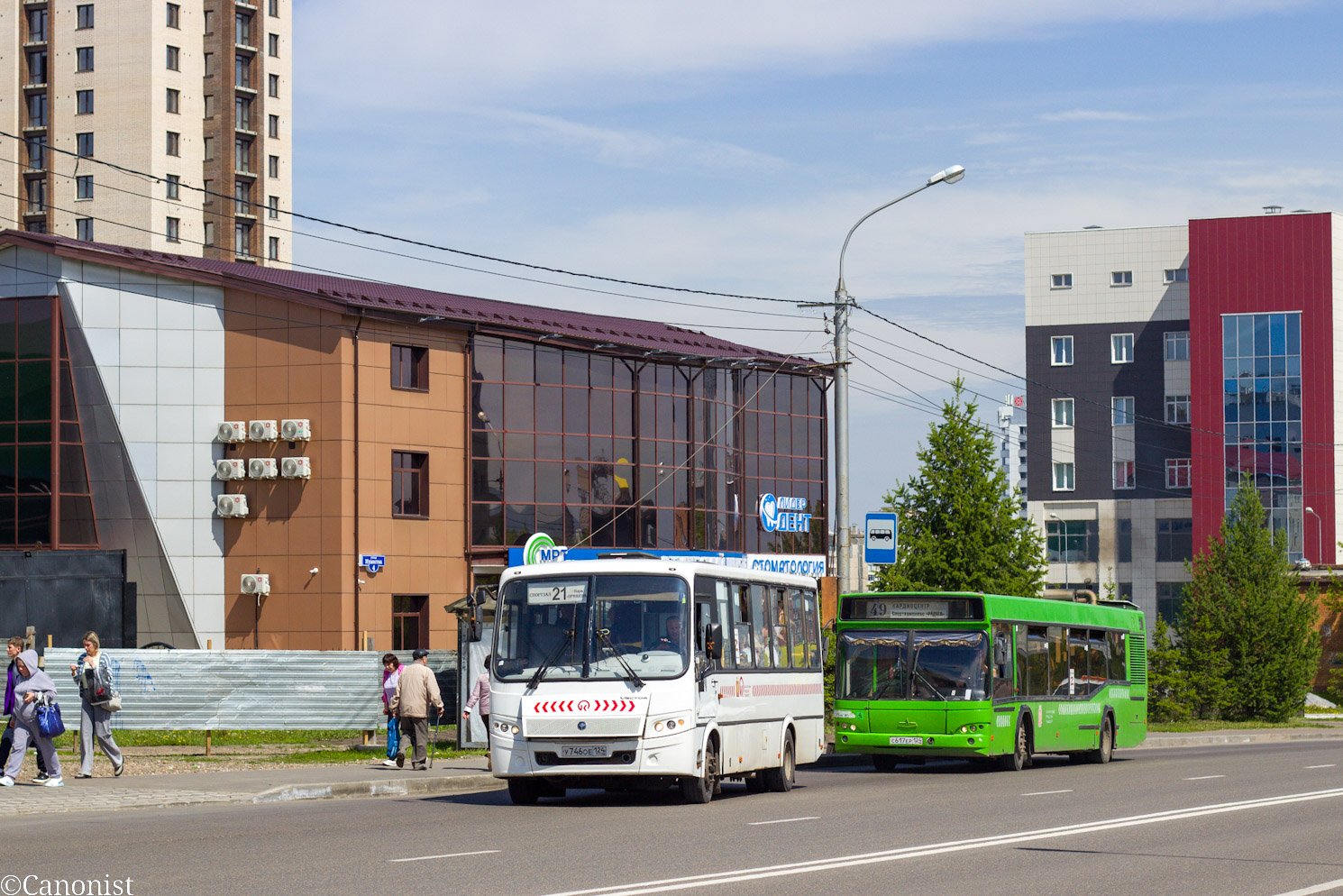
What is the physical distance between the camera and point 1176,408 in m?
93.4

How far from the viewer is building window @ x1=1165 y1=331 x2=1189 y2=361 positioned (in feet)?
307

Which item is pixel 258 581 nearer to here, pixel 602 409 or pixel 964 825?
pixel 602 409

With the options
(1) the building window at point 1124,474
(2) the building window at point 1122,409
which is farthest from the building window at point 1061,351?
(1) the building window at point 1124,474

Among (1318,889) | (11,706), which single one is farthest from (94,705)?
(1318,889)

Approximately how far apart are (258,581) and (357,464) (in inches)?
154

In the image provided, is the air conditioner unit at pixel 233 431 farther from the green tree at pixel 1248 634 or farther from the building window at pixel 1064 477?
the building window at pixel 1064 477

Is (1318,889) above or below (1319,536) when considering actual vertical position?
below

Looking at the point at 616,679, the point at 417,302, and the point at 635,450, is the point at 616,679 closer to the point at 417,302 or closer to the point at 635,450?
the point at 417,302

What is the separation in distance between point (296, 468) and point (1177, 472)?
205ft

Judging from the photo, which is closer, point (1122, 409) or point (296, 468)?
point (296, 468)

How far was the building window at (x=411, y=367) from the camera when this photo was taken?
44406 mm

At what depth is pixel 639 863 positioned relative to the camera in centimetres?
1217

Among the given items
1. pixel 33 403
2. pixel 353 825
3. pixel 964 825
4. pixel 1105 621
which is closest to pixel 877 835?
pixel 964 825

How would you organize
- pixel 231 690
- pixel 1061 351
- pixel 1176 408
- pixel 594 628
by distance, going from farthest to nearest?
1. pixel 1061 351
2. pixel 1176 408
3. pixel 231 690
4. pixel 594 628
